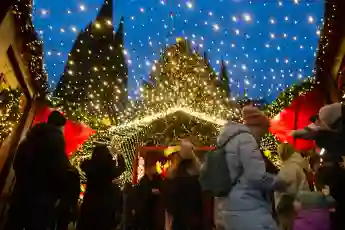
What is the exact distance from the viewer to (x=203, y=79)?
16.1 metres

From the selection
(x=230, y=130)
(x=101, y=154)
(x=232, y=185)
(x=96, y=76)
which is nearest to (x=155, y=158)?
(x=101, y=154)

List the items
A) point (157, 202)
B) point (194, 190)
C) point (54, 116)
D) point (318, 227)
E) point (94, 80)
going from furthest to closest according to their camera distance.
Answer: point (94, 80), point (157, 202), point (194, 190), point (54, 116), point (318, 227)

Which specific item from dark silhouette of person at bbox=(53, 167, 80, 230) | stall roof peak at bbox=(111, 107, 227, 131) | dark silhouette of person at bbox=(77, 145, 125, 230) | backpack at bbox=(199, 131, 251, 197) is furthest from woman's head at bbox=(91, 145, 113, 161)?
stall roof peak at bbox=(111, 107, 227, 131)

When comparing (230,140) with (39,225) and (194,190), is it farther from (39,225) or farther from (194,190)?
(194,190)

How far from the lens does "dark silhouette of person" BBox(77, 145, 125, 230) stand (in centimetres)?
652

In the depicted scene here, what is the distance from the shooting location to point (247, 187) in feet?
13.4

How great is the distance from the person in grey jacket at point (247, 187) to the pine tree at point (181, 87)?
33.8 feet

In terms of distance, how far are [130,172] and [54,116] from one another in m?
7.73

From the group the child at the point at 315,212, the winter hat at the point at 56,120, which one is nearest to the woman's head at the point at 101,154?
the winter hat at the point at 56,120

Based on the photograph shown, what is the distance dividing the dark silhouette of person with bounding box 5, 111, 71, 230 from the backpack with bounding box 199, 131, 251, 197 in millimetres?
2021

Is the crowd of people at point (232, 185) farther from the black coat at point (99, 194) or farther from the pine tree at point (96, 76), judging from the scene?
the pine tree at point (96, 76)

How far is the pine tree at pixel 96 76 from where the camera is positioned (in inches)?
712

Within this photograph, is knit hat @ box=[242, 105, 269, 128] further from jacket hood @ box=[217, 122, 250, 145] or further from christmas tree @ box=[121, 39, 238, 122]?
christmas tree @ box=[121, 39, 238, 122]

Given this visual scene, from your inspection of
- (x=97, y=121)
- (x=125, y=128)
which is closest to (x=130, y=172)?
(x=125, y=128)
